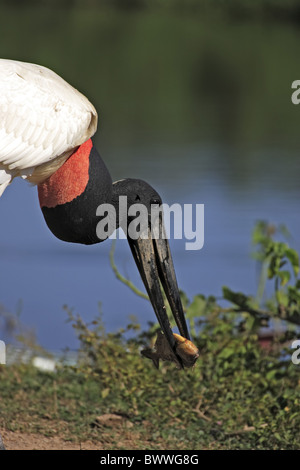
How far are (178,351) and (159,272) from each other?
0.99 feet

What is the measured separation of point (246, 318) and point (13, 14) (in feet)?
86.4

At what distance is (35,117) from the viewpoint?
3.41 m

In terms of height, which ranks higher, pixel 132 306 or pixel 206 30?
pixel 206 30

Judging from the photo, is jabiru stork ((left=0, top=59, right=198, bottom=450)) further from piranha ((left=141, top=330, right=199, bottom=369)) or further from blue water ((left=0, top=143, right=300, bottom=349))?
blue water ((left=0, top=143, right=300, bottom=349))

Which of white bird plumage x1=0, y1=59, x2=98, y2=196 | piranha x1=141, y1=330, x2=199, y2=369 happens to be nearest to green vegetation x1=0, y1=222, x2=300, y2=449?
piranha x1=141, y1=330, x2=199, y2=369

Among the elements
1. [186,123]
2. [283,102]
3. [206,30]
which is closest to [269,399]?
[186,123]

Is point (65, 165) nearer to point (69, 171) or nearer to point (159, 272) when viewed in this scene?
point (69, 171)

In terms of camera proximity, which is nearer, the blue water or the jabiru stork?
the jabiru stork

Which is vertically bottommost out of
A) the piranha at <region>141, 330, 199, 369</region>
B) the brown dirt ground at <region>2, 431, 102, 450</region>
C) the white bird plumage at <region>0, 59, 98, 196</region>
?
the brown dirt ground at <region>2, 431, 102, 450</region>

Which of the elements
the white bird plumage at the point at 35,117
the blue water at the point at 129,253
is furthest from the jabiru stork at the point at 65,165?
the blue water at the point at 129,253

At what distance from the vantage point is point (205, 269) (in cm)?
734

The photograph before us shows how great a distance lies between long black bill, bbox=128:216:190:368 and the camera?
3764 millimetres
